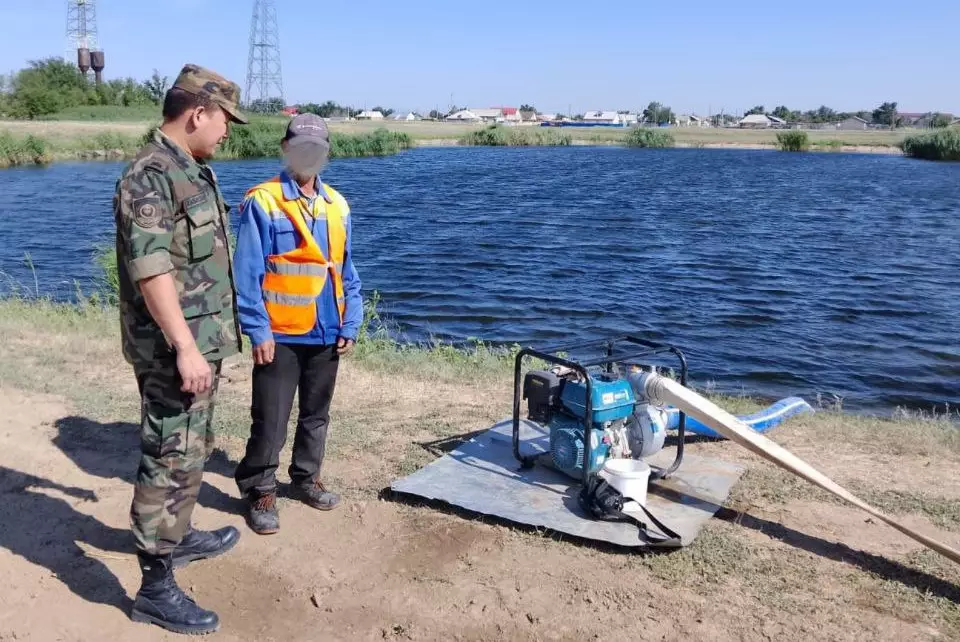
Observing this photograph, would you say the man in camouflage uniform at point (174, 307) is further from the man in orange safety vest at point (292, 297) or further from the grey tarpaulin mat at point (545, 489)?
the grey tarpaulin mat at point (545, 489)

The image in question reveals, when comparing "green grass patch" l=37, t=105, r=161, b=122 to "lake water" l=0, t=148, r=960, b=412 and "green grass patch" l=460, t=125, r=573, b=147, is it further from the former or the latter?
"lake water" l=0, t=148, r=960, b=412

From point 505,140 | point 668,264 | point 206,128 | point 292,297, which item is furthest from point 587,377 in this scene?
point 505,140

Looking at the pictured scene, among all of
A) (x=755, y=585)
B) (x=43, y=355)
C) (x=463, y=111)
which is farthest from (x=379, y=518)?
→ (x=463, y=111)

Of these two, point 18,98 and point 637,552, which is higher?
point 18,98

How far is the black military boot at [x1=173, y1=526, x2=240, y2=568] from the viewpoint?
12.8ft

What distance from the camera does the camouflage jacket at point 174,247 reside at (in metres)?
3.07

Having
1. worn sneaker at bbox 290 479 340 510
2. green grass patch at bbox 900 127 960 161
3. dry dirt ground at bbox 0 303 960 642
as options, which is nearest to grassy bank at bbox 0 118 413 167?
dry dirt ground at bbox 0 303 960 642

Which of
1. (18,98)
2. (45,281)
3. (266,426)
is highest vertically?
(18,98)

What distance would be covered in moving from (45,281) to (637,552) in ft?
48.8

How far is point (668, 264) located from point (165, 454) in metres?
17.3

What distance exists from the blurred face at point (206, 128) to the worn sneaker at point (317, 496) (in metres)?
2.04

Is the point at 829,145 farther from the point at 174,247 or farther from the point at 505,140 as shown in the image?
the point at 174,247

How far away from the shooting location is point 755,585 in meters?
3.85

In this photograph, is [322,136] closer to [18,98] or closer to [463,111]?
[18,98]
